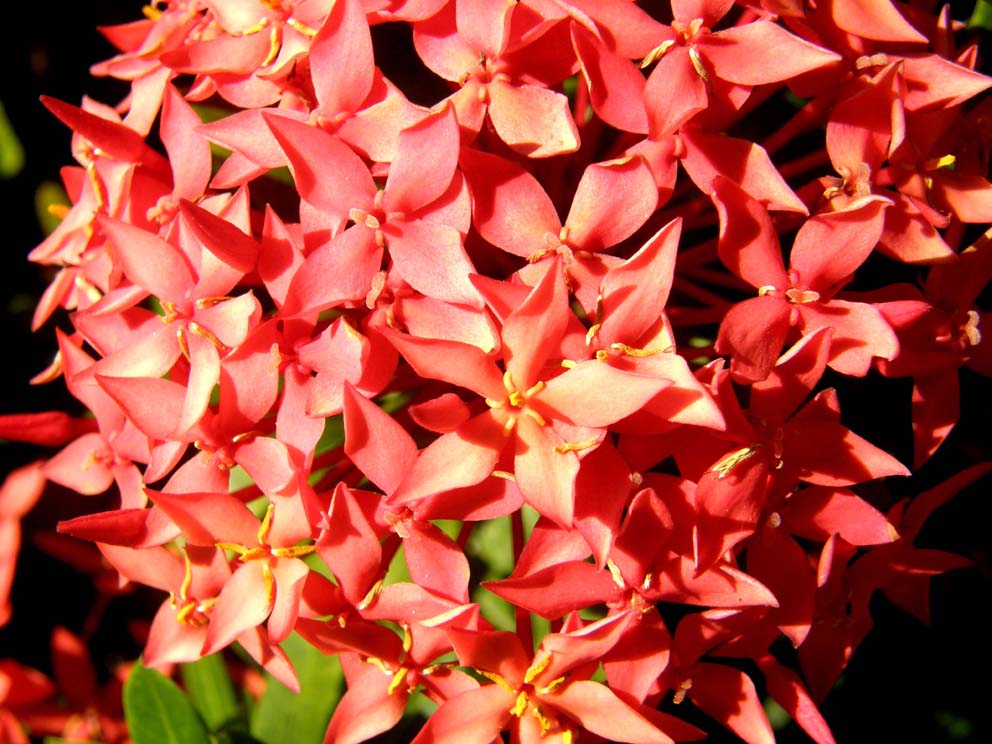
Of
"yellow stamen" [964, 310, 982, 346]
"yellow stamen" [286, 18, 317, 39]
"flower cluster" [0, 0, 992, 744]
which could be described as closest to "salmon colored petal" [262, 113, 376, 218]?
"flower cluster" [0, 0, 992, 744]

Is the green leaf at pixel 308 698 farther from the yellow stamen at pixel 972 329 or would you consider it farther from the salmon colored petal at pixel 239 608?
the yellow stamen at pixel 972 329

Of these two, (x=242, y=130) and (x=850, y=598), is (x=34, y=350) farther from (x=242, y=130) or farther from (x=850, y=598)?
(x=850, y=598)

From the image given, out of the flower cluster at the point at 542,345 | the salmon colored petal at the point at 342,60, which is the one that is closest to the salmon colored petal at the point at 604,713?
the flower cluster at the point at 542,345

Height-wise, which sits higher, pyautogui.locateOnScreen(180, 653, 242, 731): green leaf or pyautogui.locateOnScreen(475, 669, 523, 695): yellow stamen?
pyautogui.locateOnScreen(475, 669, 523, 695): yellow stamen

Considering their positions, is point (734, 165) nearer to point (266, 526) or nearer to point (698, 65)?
point (698, 65)

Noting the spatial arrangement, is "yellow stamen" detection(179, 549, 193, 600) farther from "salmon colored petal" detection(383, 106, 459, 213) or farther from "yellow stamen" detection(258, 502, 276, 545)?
"salmon colored petal" detection(383, 106, 459, 213)

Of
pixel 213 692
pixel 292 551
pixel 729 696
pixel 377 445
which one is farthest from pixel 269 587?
pixel 213 692

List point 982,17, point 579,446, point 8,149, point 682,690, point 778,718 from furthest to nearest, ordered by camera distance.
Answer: point 8,149 → point 778,718 → point 982,17 → point 682,690 → point 579,446
